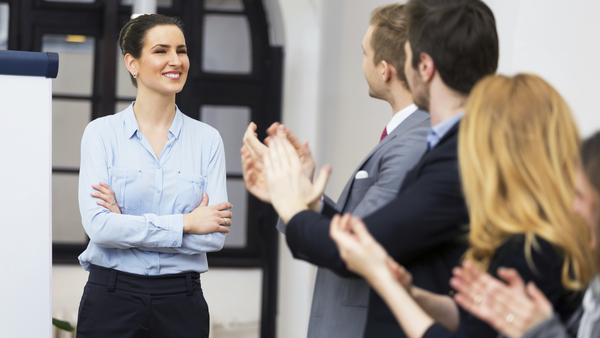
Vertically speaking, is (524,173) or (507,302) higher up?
(524,173)

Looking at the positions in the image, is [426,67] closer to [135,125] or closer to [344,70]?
[135,125]

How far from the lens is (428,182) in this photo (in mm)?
1058

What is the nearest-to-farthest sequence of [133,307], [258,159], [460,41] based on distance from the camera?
[460,41]
[258,159]
[133,307]

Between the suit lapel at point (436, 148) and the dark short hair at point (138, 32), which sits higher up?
the dark short hair at point (138, 32)

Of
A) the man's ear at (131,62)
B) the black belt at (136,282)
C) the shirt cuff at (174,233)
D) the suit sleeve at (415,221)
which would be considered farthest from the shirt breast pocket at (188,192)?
the suit sleeve at (415,221)

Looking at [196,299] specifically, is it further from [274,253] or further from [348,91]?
[274,253]

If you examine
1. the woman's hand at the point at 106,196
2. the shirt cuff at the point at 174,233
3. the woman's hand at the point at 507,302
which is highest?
the woman's hand at the point at 507,302

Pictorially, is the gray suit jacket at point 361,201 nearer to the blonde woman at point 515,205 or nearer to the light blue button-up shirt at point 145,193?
the blonde woman at point 515,205

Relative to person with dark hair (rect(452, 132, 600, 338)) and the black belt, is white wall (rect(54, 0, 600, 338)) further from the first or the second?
the black belt

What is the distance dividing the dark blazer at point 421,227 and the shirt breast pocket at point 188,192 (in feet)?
2.66

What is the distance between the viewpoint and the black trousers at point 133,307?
176 cm

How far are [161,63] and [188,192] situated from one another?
1.49 feet

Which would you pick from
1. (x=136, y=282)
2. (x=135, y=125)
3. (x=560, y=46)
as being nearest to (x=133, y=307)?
(x=136, y=282)

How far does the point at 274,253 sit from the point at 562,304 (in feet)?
10.8
